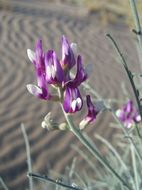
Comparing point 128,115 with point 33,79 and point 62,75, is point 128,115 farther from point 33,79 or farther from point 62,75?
point 33,79

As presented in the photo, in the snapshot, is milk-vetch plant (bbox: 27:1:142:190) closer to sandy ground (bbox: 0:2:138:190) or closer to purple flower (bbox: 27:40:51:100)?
purple flower (bbox: 27:40:51:100)

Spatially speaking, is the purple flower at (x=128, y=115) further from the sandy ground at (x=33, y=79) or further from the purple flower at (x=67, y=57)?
the purple flower at (x=67, y=57)

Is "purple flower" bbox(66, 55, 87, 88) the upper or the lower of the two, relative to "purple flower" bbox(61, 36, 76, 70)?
lower

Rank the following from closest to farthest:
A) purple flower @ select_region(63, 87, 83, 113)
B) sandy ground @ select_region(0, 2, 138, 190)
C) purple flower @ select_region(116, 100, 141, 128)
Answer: purple flower @ select_region(63, 87, 83, 113) → purple flower @ select_region(116, 100, 141, 128) → sandy ground @ select_region(0, 2, 138, 190)

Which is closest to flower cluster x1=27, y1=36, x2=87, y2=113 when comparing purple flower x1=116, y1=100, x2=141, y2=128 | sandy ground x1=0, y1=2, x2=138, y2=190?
purple flower x1=116, y1=100, x2=141, y2=128

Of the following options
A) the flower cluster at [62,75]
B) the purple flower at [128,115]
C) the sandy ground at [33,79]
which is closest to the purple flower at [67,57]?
the flower cluster at [62,75]

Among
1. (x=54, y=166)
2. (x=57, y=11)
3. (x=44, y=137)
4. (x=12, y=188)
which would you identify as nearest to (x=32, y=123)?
(x=44, y=137)

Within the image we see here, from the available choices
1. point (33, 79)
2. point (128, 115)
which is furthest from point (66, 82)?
point (33, 79)

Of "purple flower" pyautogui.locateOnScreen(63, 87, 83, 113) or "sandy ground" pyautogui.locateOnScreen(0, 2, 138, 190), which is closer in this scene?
"purple flower" pyautogui.locateOnScreen(63, 87, 83, 113)
